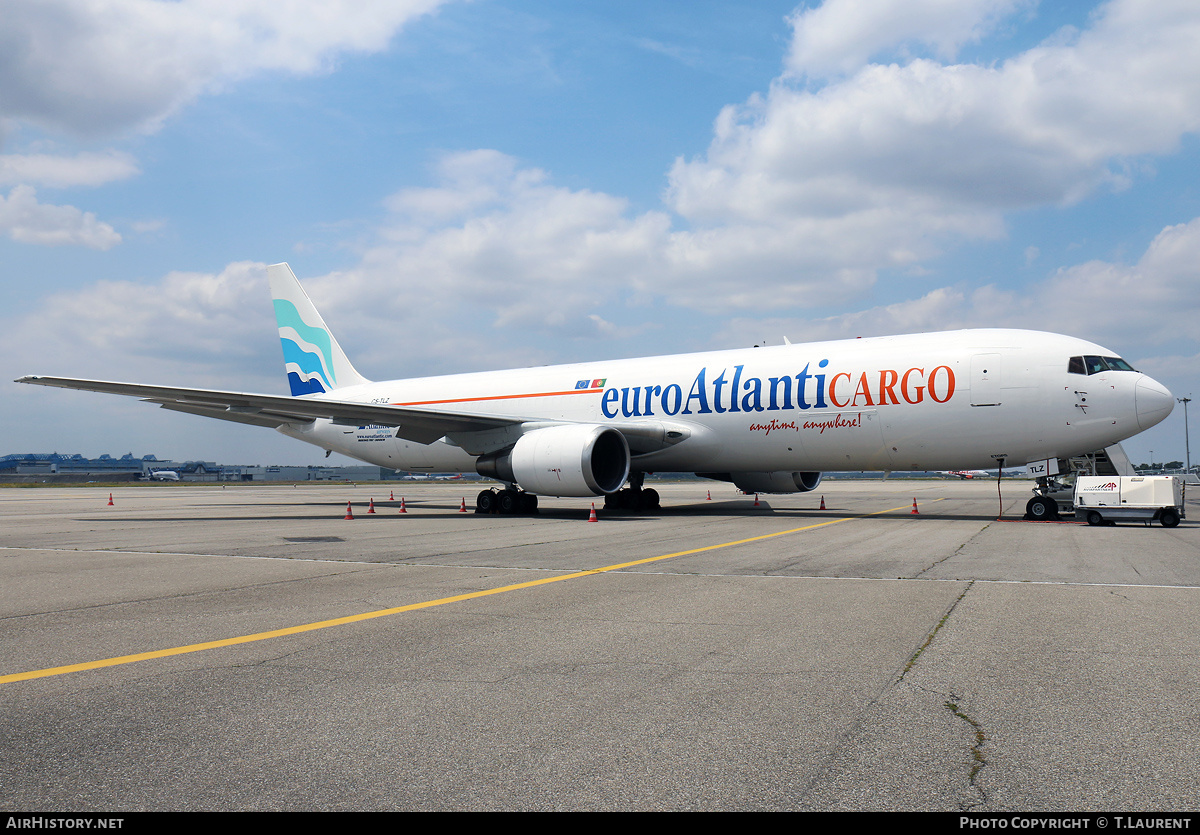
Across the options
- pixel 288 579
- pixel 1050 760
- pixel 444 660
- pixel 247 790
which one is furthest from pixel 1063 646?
pixel 288 579

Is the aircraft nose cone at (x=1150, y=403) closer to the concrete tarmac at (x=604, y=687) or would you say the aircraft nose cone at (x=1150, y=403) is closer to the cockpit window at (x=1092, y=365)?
the cockpit window at (x=1092, y=365)

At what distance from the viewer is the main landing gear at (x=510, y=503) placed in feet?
69.9

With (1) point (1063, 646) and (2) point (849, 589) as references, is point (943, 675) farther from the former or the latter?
(2) point (849, 589)

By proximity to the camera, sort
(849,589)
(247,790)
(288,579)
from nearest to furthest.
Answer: (247,790)
(849,589)
(288,579)

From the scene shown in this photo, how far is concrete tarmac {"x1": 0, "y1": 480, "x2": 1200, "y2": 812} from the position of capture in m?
2.98

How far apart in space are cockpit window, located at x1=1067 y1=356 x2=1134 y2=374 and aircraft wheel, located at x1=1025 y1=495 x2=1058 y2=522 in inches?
128

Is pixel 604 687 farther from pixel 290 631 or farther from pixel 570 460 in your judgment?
pixel 570 460

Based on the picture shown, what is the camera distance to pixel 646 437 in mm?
20797

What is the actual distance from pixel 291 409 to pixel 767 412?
11665mm

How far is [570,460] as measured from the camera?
18828 mm

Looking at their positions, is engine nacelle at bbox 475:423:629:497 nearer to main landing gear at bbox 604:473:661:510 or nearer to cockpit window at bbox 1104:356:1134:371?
main landing gear at bbox 604:473:661:510

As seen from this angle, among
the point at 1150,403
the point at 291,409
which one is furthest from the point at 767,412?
the point at 291,409

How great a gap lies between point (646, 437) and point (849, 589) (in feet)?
43.0

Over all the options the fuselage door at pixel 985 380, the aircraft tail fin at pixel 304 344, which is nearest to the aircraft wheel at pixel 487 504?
the aircraft tail fin at pixel 304 344
